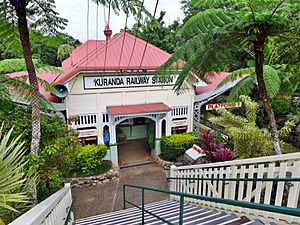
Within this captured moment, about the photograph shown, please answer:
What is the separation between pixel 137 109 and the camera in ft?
29.8

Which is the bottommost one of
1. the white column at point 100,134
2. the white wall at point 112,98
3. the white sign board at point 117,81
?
the white column at point 100,134

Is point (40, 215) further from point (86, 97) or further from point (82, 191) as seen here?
point (86, 97)

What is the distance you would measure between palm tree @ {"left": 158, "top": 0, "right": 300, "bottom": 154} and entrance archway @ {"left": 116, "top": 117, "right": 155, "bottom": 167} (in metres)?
6.31

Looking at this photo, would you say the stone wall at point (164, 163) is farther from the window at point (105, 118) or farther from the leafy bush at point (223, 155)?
the leafy bush at point (223, 155)

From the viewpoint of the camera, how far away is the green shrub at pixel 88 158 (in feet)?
27.1

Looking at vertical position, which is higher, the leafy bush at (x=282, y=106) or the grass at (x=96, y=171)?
the leafy bush at (x=282, y=106)

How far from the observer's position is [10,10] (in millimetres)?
4105

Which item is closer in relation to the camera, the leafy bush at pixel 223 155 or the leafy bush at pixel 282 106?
the leafy bush at pixel 223 155

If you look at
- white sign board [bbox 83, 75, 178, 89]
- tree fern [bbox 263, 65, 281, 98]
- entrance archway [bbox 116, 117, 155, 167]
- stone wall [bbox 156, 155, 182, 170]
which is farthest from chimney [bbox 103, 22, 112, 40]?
tree fern [bbox 263, 65, 281, 98]

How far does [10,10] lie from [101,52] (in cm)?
543

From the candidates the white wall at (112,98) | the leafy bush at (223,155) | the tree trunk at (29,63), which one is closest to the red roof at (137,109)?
the white wall at (112,98)

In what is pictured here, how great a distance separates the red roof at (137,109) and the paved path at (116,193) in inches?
105

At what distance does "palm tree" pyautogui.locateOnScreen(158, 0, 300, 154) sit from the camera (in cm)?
377

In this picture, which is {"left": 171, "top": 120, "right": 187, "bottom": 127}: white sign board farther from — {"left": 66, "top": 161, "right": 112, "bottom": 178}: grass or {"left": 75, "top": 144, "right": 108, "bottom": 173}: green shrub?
{"left": 75, "top": 144, "right": 108, "bottom": 173}: green shrub
